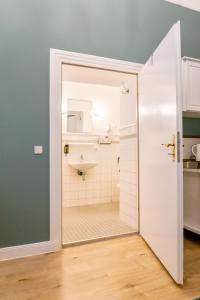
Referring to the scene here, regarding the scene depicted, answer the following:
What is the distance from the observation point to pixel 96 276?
1643 mm

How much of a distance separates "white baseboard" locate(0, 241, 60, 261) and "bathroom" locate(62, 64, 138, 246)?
868mm

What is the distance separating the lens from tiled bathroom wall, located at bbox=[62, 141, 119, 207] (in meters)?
4.02

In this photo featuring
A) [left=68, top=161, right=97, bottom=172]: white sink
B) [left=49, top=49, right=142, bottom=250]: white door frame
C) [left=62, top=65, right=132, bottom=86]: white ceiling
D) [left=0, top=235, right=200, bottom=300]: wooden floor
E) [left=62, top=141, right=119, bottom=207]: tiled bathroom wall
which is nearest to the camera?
[left=0, top=235, right=200, bottom=300]: wooden floor

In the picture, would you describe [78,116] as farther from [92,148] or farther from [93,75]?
[93,75]

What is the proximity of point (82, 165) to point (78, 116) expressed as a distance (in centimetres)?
107

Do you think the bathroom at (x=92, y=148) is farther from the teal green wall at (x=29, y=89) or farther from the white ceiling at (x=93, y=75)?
the teal green wall at (x=29, y=89)

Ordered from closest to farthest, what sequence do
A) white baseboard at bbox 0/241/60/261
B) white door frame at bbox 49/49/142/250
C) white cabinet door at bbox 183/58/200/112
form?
white baseboard at bbox 0/241/60/261 < white door frame at bbox 49/49/142/250 < white cabinet door at bbox 183/58/200/112

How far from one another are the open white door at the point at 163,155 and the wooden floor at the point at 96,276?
130 mm

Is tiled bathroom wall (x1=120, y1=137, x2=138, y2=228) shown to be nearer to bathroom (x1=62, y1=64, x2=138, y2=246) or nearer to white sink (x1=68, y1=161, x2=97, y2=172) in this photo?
bathroom (x1=62, y1=64, x2=138, y2=246)

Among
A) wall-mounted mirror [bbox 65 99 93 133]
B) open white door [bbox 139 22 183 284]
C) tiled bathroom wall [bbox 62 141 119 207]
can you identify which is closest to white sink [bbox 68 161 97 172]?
tiled bathroom wall [bbox 62 141 119 207]

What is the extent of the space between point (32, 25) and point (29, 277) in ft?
7.74

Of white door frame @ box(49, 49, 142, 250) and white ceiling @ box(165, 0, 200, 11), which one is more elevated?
white ceiling @ box(165, 0, 200, 11)

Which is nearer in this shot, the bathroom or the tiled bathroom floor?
the tiled bathroom floor

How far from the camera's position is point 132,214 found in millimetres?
2682
